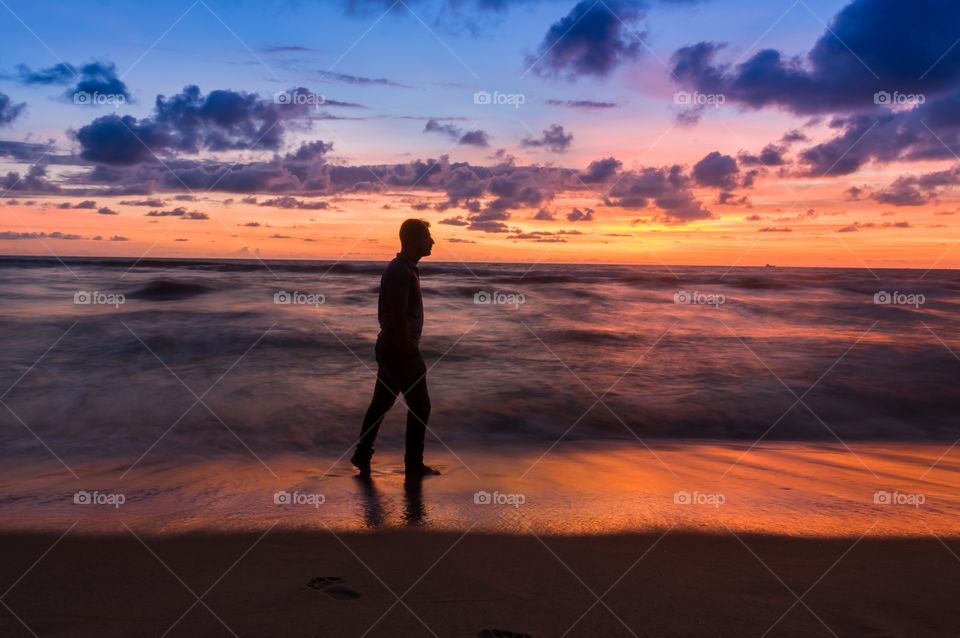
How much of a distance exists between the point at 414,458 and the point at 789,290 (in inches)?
1447

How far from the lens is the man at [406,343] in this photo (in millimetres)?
5148

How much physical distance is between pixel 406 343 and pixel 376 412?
818 millimetres

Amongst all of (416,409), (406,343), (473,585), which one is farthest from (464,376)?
(473,585)

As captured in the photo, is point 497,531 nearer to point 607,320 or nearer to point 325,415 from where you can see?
A: point 325,415

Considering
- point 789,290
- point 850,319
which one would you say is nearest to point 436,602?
point 850,319

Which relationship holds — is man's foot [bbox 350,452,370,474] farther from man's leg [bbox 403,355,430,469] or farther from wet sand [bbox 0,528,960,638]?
wet sand [bbox 0,528,960,638]

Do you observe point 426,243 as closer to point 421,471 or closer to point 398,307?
point 398,307

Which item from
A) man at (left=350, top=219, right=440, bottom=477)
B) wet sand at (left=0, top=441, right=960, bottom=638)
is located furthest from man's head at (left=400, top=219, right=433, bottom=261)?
wet sand at (left=0, top=441, right=960, bottom=638)

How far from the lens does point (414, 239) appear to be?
5289 millimetres

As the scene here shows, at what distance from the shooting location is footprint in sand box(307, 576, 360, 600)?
3066 mm

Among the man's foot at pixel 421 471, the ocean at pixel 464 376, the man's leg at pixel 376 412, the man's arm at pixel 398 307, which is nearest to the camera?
the man's arm at pixel 398 307

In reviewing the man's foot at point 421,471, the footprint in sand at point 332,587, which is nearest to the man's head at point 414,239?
the man's foot at point 421,471

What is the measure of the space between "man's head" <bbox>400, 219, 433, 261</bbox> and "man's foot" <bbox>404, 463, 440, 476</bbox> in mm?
1896

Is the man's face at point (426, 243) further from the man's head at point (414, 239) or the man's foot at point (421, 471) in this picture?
the man's foot at point (421, 471)
